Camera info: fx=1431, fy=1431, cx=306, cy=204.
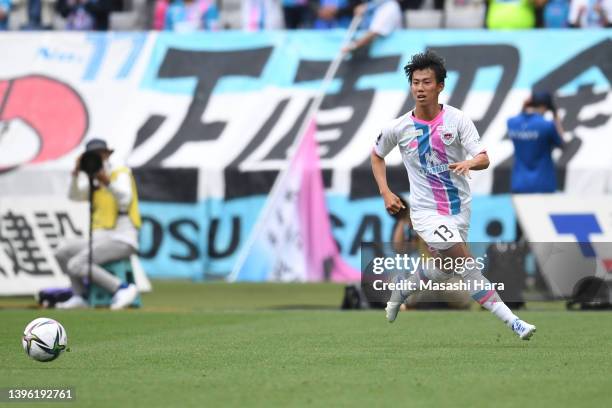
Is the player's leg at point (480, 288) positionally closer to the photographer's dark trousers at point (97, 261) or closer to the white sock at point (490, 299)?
the white sock at point (490, 299)

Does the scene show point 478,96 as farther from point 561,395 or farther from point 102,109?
point 561,395

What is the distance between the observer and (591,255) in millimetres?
16828

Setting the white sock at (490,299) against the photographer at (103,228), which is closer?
the white sock at (490,299)

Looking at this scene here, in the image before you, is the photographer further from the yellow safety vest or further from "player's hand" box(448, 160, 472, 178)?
"player's hand" box(448, 160, 472, 178)

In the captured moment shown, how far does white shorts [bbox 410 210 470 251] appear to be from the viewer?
11562 millimetres

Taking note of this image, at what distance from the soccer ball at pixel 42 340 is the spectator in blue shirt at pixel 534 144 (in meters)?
9.69

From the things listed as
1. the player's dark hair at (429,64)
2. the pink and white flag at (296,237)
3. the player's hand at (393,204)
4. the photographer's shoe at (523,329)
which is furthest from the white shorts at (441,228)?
the pink and white flag at (296,237)

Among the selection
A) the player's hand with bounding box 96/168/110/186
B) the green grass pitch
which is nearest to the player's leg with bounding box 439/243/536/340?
the green grass pitch

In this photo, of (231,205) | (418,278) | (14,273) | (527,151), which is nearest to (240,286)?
(231,205)

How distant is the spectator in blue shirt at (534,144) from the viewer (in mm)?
18531

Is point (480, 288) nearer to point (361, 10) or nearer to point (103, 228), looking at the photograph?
point (103, 228)

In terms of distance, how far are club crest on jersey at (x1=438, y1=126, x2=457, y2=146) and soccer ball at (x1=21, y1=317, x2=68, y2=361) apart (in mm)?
3506

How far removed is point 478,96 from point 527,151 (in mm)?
4023

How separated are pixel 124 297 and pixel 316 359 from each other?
7.19 meters
